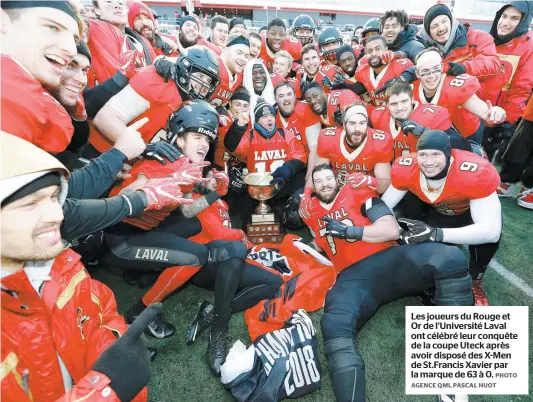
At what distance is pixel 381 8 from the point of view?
2959 cm

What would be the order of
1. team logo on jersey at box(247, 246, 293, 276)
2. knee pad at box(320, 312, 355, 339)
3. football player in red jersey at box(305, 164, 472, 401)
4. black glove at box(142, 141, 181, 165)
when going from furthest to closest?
1. team logo on jersey at box(247, 246, 293, 276)
2. black glove at box(142, 141, 181, 165)
3. knee pad at box(320, 312, 355, 339)
4. football player in red jersey at box(305, 164, 472, 401)

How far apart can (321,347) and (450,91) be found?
297cm

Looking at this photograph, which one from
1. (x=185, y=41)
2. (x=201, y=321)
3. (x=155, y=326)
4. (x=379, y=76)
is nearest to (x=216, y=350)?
(x=201, y=321)

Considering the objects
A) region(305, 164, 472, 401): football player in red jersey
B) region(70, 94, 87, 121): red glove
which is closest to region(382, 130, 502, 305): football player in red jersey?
region(305, 164, 472, 401): football player in red jersey

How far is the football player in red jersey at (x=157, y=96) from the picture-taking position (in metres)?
2.71

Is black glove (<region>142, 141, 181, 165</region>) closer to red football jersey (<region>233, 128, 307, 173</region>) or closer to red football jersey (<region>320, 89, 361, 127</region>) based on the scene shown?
red football jersey (<region>233, 128, 307, 173</region>)

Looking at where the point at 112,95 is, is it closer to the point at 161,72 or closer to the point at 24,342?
the point at 161,72

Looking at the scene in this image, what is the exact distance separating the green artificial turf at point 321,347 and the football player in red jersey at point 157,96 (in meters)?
1.48

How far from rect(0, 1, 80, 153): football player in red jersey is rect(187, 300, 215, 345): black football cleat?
1862mm

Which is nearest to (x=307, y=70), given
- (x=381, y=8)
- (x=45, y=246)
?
(x=45, y=246)

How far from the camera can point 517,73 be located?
4.68m

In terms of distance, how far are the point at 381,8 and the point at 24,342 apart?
1393 inches

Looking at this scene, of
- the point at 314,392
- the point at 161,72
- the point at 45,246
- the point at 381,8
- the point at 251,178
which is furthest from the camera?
A: the point at 381,8

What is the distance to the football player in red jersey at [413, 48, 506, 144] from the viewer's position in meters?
3.48
